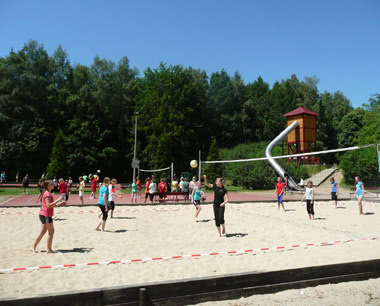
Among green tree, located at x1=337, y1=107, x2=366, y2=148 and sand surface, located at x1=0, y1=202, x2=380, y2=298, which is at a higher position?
green tree, located at x1=337, y1=107, x2=366, y2=148

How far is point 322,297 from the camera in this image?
4.67 meters

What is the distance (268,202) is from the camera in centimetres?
1875

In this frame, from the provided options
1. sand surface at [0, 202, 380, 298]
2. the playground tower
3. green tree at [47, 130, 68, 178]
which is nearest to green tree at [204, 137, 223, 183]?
the playground tower

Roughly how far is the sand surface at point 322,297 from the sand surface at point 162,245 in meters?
1.02

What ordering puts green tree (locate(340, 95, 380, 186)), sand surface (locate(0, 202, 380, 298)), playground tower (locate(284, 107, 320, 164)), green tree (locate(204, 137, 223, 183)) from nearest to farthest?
sand surface (locate(0, 202, 380, 298)) → green tree (locate(340, 95, 380, 186)) → green tree (locate(204, 137, 223, 183)) → playground tower (locate(284, 107, 320, 164))

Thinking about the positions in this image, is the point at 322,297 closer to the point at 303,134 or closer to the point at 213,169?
the point at 213,169

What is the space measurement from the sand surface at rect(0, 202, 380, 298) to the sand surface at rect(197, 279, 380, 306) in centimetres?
102

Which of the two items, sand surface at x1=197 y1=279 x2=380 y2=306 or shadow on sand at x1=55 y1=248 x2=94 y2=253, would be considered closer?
sand surface at x1=197 y1=279 x2=380 y2=306

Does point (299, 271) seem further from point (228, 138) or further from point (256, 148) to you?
point (228, 138)

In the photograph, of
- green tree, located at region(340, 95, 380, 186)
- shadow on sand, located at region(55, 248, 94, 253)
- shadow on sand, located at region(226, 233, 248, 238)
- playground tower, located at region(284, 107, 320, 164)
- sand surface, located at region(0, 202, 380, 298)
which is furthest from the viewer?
playground tower, located at region(284, 107, 320, 164)

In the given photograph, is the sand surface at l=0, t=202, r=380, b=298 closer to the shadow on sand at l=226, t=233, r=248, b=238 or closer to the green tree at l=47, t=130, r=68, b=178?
the shadow on sand at l=226, t=233, r=248, b=238

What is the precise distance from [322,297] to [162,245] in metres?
4.07

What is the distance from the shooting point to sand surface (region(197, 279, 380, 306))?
176 inches

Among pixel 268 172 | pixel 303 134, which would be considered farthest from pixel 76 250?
pixel 303 134
